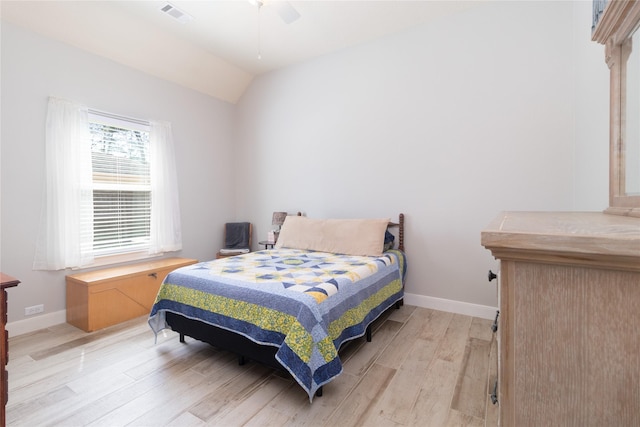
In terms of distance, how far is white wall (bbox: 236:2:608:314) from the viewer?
Answer: 2.51 m

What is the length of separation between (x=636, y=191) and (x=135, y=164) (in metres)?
4.17

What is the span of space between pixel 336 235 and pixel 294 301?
5.05 ft

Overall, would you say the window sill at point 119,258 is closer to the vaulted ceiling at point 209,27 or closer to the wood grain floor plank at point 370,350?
the vaulted ceiling at point 209,27

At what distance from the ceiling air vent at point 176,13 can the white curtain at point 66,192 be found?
1.29m

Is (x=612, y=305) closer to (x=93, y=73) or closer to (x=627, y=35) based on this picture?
(x=627, y=35)

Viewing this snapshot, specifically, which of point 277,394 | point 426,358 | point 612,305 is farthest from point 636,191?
point 277,394

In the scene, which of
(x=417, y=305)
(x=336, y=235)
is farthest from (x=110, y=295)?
(x=417, y=305)

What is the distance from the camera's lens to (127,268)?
3.20m

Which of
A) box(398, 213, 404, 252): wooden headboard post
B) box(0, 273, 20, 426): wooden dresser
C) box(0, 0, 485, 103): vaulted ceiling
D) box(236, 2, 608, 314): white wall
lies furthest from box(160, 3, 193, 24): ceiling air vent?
box(398, 213, 404, 252): wooden headboard post

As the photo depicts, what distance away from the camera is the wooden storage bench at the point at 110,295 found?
8.85 ft

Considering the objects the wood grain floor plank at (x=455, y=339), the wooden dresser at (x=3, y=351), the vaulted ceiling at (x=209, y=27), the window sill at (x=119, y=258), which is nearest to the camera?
the wooden dresser at (x=3, y=351)

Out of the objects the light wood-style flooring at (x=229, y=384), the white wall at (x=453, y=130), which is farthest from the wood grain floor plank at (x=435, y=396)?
the white wall at (x=453, y=130)

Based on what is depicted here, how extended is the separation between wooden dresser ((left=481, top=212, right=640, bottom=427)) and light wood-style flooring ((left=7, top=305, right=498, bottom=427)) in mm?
1308

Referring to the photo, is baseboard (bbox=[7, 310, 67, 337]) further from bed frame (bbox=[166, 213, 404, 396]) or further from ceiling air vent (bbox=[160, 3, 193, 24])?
ceiling air vent (bbox=[160, 3, 193, 24])
